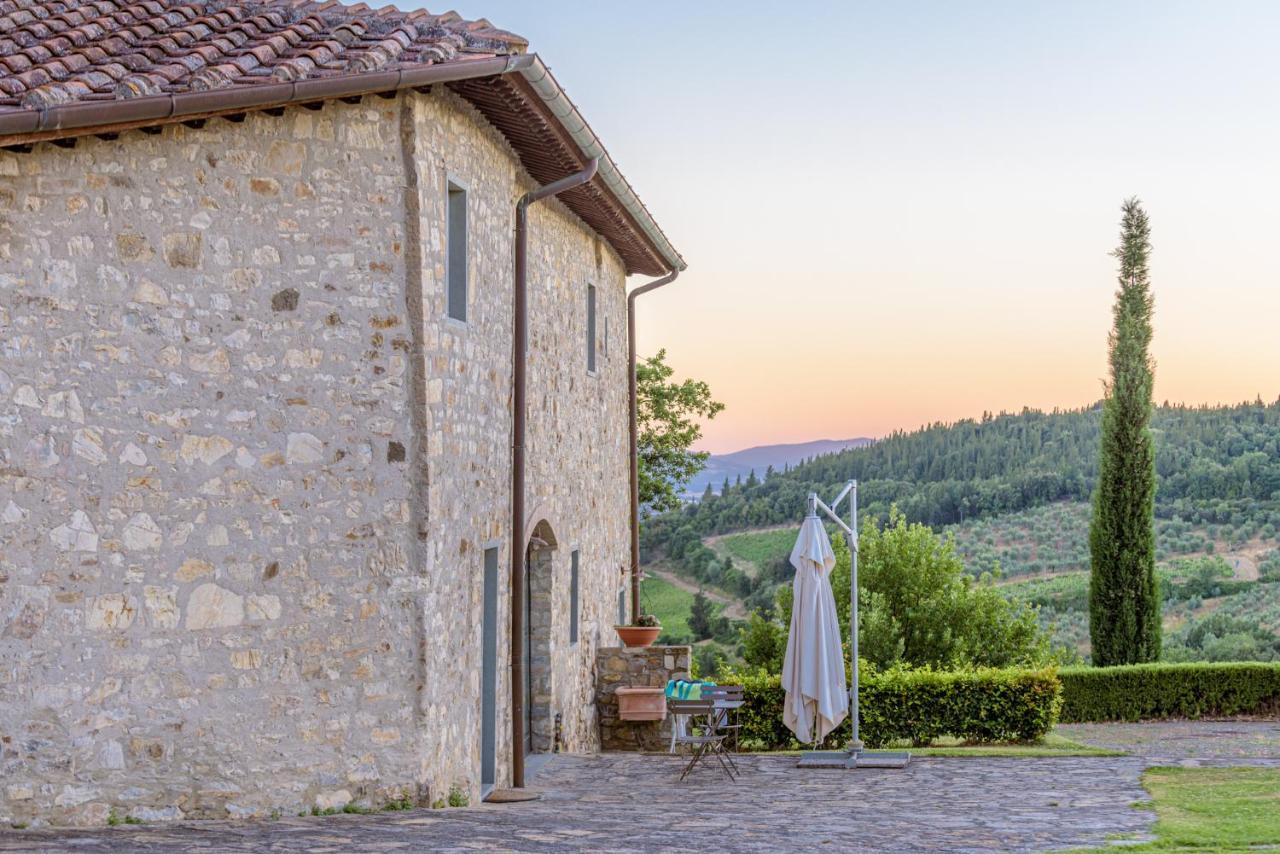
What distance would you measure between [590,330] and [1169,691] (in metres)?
11.3

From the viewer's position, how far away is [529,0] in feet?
41.5

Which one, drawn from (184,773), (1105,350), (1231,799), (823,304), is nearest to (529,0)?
(184,773)

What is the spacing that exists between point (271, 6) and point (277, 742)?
533cm

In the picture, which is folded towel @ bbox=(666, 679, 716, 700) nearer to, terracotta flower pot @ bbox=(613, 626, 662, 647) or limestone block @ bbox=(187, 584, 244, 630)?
terracotta flower pot @ bbox=(613, 626, 662, 647)

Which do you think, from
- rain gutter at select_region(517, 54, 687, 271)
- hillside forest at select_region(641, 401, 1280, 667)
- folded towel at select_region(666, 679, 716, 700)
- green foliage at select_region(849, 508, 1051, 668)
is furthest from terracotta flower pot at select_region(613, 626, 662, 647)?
hillside forest at select_region(641, 401, 1280, 667)

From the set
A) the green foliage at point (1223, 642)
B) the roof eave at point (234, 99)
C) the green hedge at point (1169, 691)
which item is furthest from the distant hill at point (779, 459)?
the roof eave at point (234, 99)

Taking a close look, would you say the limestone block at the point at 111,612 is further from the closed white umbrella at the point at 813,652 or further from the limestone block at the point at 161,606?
the closed white umbrella at the point at 813,652

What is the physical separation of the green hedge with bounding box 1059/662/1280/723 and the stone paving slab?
7325 millimetres

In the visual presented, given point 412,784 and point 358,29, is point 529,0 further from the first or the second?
point 412,784

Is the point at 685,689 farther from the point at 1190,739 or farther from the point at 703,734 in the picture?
the point at 1190,739

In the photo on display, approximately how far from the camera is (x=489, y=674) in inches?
430

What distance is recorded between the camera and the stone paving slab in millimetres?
7645

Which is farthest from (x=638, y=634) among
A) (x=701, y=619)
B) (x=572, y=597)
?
(x=701, y=619)

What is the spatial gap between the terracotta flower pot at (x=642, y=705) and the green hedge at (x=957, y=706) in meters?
1.92
